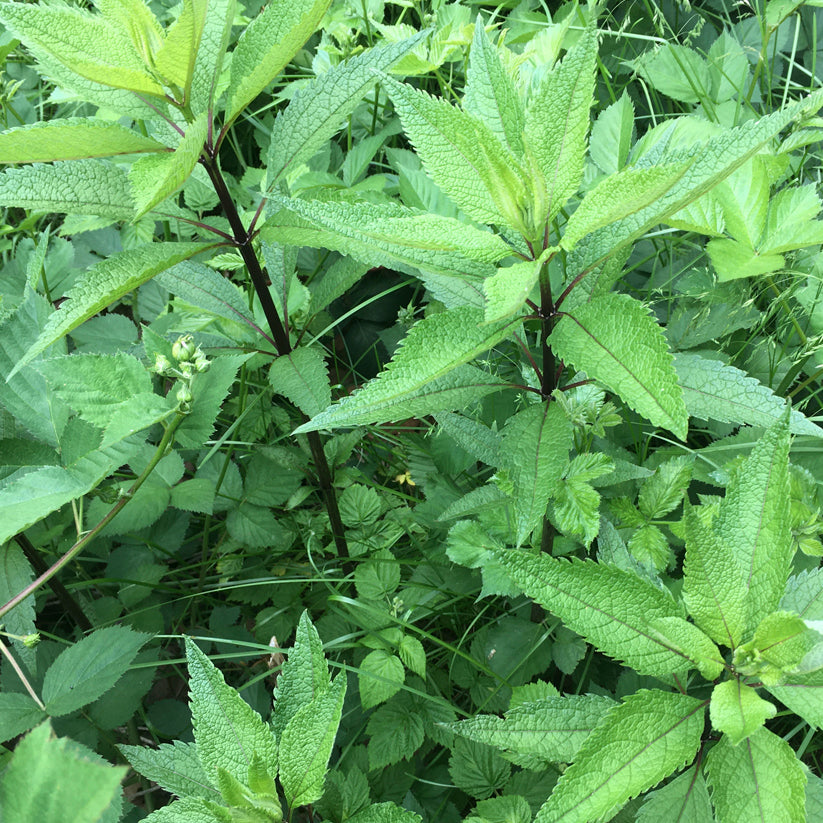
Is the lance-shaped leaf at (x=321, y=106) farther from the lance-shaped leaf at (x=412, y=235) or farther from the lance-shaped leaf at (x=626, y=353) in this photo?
the lance-shaped leaf at (x=626, y=353)

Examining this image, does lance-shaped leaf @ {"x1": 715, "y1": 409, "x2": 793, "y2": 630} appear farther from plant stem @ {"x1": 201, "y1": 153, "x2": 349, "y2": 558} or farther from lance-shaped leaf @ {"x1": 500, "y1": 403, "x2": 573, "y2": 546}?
plant stem @ {"x1": 201, "y1": 153, "x2": 349, "y2": 558}

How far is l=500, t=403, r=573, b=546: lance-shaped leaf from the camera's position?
108 cm

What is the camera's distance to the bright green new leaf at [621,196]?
869 millimetres

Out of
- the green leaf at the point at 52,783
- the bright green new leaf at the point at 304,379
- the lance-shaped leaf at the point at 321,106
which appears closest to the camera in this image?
the green leaf at the point at 52,783

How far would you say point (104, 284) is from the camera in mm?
1170

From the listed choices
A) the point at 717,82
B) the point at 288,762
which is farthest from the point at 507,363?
the point at 288,762

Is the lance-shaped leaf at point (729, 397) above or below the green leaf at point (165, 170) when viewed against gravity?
below

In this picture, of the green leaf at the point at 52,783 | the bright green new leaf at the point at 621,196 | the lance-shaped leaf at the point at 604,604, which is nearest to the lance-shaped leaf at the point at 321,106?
the bright green new leaf at the point at 621,196

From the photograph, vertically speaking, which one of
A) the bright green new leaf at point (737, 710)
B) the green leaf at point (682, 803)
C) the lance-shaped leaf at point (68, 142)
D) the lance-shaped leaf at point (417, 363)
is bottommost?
the green leaf at point (682, 803)

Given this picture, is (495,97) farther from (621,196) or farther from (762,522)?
(762,522)

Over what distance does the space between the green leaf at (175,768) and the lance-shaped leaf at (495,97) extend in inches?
44.1

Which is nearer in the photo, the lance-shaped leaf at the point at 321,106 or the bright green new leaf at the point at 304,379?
the lance-shaped leaf at the point at 321,106

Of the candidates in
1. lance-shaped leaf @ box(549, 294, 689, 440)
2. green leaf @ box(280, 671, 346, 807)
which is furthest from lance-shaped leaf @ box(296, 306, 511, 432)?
green leaf @ box(280, 671, 346, 807)

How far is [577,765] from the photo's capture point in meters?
0.90
